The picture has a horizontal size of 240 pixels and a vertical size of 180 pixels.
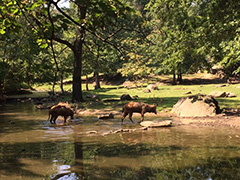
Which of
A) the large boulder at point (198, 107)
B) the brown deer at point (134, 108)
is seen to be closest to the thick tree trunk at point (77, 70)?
the large boulder at point (198, 107)

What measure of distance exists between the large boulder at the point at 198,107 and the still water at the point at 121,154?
3976mm

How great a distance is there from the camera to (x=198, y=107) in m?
15.7

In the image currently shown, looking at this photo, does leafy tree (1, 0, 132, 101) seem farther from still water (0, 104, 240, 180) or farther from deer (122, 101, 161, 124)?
deer (122, 101, 161, 124)

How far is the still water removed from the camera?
5.98m

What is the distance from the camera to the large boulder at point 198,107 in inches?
606

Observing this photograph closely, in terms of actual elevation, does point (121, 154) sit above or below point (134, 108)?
below

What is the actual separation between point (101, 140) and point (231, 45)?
809 cm

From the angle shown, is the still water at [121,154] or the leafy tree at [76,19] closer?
the leafy tree at [76,19]

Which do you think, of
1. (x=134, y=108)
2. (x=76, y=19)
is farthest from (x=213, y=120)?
(x=76, y=19)

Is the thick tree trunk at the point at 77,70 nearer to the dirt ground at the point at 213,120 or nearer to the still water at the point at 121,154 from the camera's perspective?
the dirt ground at the point at 213,120

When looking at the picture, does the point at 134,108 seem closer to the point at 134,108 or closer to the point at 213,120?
the point at 134,108

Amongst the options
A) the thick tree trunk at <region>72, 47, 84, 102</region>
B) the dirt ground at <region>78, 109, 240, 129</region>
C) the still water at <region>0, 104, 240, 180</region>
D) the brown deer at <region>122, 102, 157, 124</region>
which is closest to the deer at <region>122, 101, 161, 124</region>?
the brown deer at <region>122, 102, 157, 124</region>

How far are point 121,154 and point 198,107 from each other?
9.34 m

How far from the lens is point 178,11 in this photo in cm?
1680
